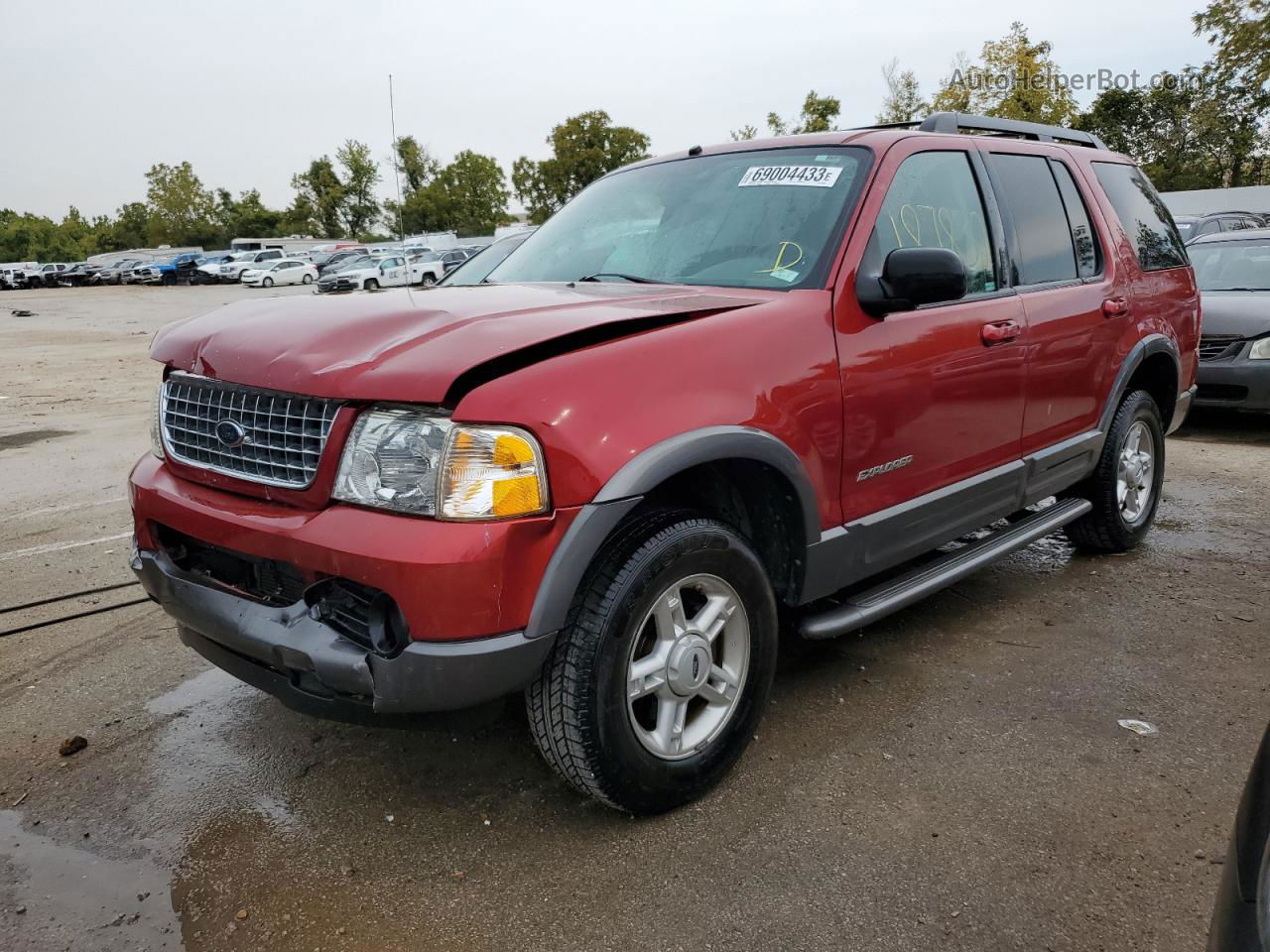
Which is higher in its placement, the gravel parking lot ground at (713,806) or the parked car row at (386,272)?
the parked car row at (386,272)

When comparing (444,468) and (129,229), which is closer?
(444,468)

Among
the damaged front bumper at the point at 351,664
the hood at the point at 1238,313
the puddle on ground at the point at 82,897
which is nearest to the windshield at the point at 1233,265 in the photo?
the hood at the point at 1238,313

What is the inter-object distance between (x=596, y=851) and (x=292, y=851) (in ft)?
2.69

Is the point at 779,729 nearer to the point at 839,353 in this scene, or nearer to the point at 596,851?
the point at 596,851

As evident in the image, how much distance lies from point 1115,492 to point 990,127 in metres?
1.88

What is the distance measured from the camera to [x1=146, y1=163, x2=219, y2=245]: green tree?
88750 millimetres

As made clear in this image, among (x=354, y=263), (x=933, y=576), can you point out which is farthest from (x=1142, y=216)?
(x=354, y=263)

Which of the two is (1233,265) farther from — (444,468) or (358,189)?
(358,189)

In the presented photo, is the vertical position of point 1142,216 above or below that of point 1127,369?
above

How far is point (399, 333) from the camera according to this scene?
7.99ft

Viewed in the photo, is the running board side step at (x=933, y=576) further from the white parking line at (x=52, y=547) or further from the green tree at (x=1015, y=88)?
the green tree at (x=1015, y=88)

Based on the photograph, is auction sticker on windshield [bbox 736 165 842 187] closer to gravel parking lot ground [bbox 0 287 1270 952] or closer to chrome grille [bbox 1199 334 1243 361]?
gravel parking lot ground [bbox 0 287 1270 952]

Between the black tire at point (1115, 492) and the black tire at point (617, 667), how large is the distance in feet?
8.99

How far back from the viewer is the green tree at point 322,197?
73.8m
